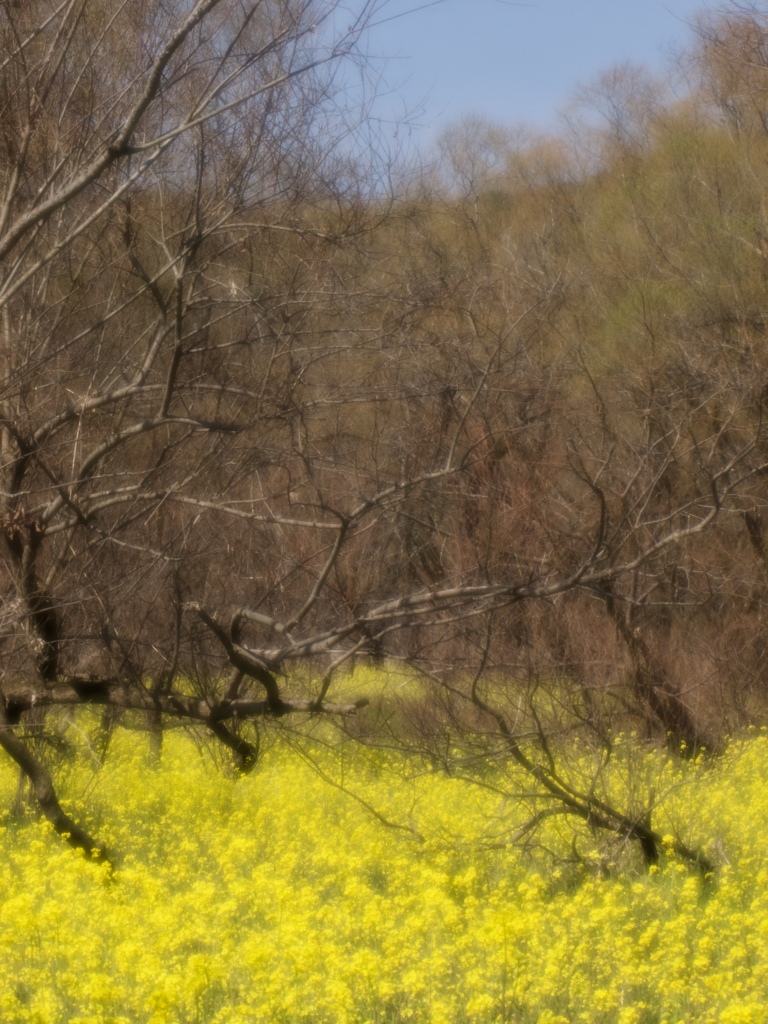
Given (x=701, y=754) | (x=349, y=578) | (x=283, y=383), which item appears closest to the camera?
(x=283, y=383)

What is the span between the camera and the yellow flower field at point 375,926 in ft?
14.9

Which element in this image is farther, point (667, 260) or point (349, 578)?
point (667, 260)

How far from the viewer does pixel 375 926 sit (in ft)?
17.3

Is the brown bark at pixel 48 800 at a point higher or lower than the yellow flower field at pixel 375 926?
higher

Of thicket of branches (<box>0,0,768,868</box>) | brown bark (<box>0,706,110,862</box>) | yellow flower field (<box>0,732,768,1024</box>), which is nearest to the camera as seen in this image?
yellow flower field (<box>0,732,768,1024</box>)

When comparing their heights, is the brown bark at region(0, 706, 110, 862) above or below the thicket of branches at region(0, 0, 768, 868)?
below

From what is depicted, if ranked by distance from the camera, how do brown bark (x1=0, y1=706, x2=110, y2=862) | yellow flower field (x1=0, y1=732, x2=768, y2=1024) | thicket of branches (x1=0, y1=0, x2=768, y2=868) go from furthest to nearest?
brown bark (x1=0, y1=706, x2=110, y2=862), thicket of branches (x1=0, y1=0, x2=768, y2=868), yellow flower field (x1=0, y1=732, x2=768, y2=1024)

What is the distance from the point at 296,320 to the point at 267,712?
2.63 meters

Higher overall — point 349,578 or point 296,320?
point 296,320

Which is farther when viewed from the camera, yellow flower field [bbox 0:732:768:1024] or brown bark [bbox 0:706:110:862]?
brown bark [bbox 0:706:110:862]

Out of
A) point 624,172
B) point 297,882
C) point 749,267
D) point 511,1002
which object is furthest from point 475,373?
point 624,172

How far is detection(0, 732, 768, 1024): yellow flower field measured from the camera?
179 inches

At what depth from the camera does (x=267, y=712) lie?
812 centimetres

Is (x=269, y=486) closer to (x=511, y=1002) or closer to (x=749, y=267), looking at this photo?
(x=511, y=1002)
